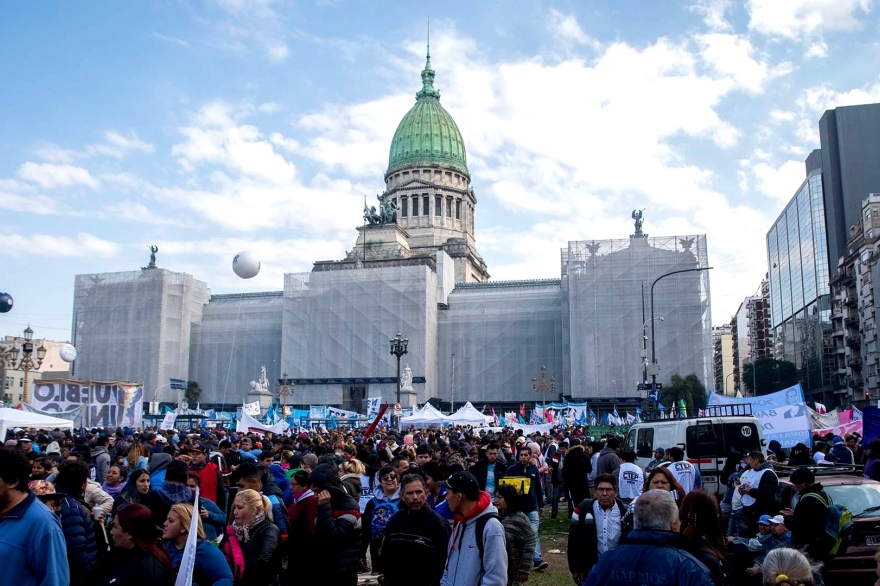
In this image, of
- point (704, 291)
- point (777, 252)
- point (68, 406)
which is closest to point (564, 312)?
point (704, 291)

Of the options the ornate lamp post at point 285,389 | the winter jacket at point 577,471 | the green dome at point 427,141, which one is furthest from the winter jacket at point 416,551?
the green dome at point 427,141

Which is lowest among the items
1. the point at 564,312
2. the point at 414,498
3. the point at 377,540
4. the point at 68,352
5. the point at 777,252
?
the point at 377,540

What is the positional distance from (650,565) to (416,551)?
2.10 meters

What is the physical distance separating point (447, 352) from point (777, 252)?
7336 centimetres

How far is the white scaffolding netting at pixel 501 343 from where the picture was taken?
218 feet

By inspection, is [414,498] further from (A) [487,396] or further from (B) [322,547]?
(A) [487,396]

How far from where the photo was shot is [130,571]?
14.0 ft

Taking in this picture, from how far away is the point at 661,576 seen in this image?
372cm

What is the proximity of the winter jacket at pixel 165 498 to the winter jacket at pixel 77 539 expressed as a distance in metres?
0.51

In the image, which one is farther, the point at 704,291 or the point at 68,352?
the point at 704,291

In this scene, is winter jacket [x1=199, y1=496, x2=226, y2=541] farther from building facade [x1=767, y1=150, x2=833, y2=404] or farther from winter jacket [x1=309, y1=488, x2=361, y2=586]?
building facade [x1=767, y1=150, x2=833, y2=404]

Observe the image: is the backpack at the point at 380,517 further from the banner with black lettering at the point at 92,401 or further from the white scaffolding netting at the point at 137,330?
the white scaffolding netting at the point at 137,330

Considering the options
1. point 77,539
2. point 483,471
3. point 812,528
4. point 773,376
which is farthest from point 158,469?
point 773,376

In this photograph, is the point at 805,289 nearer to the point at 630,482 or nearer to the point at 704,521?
the point at 630,482
